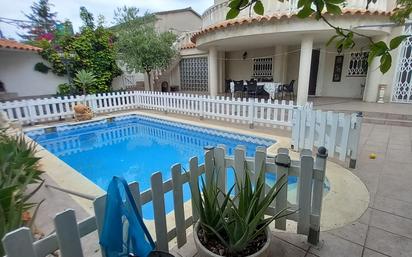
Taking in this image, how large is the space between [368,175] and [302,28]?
5299 millimetres

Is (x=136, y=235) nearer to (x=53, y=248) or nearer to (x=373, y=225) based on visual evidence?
(x=53, y=248)

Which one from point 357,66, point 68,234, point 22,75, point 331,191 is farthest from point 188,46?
point 68,234

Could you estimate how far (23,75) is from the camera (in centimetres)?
1093

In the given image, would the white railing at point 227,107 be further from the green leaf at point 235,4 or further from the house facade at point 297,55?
the green leaf at point 235,4

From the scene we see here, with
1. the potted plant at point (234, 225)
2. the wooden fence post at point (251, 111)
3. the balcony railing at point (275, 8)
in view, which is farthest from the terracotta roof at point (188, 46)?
the potted plant at point (234, 225)

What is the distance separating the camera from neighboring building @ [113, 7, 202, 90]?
1476 cm

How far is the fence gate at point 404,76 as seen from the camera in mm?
7727

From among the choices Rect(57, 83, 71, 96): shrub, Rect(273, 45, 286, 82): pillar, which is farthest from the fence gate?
Rect(57, 83, 71, 96): shrub

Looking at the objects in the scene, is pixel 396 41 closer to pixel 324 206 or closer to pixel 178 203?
pixel 178 203

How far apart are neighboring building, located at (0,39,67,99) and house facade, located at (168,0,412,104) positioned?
7.80 metres

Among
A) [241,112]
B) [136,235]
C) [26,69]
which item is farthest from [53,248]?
[26,69]

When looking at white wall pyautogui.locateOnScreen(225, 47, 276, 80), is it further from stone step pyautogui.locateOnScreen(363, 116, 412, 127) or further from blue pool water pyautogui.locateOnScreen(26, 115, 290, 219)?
blue pool water pyautogui.locateOnScreen(26, 115, 290, 219)

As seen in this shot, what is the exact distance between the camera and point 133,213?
1.33 meters

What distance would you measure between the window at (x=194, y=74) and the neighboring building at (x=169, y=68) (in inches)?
19.5
